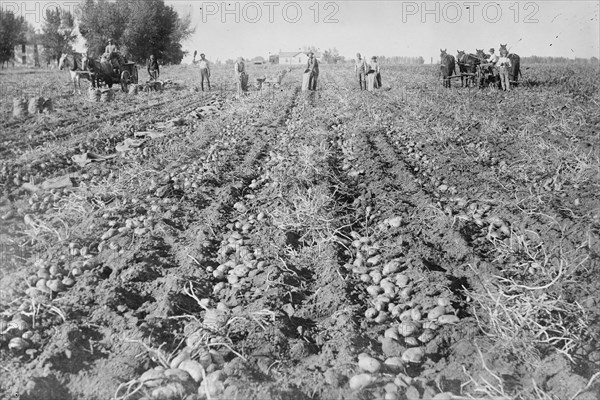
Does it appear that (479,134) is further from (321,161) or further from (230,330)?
(230,330)

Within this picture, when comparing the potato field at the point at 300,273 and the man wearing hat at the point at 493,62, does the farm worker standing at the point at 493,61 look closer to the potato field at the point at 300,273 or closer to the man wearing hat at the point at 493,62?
the man wearing hat at the point at 493,62

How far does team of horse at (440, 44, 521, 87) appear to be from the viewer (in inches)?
662

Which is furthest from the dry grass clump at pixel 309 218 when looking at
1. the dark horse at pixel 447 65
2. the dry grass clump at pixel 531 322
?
the dark horse at pixel 447 65

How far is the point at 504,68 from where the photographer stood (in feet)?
51.4

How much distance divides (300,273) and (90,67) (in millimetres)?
14273

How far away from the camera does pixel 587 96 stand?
11.8 m

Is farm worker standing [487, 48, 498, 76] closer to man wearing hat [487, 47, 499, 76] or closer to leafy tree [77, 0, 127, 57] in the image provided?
man wearing hat [487, 47, 499, 76]

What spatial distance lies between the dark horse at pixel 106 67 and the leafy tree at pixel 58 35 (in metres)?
32.7

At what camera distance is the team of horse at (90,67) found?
14.9 metres

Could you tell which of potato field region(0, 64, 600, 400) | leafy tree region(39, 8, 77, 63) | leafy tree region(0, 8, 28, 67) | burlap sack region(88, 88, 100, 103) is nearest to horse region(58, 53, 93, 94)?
burlap sack region(88, 88, 100, 103)

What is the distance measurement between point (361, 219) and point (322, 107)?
25.9 feet

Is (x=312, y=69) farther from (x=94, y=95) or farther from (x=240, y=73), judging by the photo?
(x=94, y=95)

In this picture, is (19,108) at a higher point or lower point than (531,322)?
higher

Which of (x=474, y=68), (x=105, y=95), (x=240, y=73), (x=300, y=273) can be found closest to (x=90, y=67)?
(x=105, y=95)
